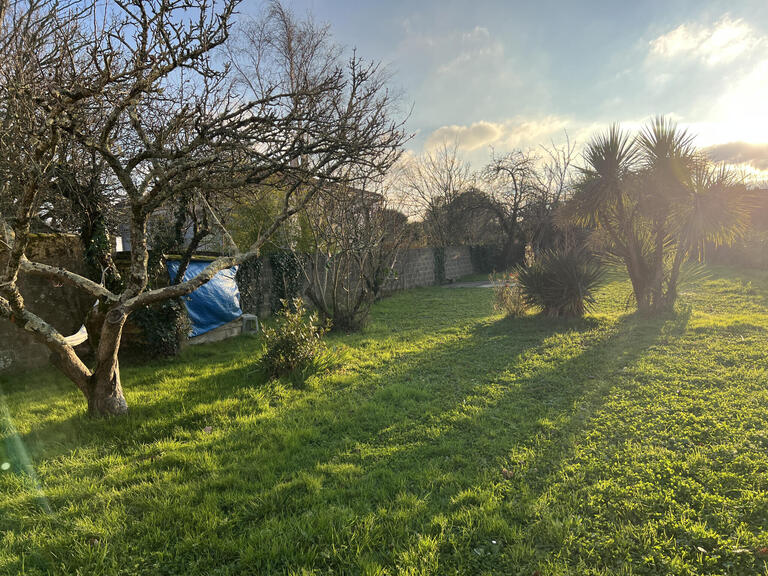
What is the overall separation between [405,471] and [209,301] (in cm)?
594

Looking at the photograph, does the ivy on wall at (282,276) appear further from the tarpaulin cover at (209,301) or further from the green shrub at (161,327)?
the green shrub at (161,327)

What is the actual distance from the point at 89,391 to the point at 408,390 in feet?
11.4

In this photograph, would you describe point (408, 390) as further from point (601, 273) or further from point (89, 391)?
point (601, 273)

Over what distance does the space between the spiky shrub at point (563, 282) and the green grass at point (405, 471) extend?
2693 mm

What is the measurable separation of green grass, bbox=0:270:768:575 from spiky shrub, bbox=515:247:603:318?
2693 mm

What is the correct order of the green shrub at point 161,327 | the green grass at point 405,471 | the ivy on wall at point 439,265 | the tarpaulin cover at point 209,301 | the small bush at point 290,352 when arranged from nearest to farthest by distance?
the green grass at point 405,471 < the small bush at point 290,352 < the green shrub at point 161,327 < the tarpaulin cover at point 209,301 < the ivy on wall at point 439,265

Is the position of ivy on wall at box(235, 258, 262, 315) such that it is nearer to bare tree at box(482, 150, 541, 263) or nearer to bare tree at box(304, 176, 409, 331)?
bare tree at box(304, 176, 409, 331)

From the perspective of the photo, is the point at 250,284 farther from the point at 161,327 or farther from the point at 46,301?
the point at 46,301

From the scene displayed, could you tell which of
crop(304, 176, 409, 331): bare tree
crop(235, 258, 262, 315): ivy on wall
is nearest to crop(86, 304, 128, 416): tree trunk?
crop(304, 176, 409, 331): bare tree

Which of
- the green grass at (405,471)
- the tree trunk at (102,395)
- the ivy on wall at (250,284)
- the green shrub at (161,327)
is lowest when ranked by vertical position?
the green grass at (405,471)

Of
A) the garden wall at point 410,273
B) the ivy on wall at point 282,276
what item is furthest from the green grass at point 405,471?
the ivy on wall at point 282,276

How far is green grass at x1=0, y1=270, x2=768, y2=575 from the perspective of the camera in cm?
213

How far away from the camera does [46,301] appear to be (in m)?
5.86

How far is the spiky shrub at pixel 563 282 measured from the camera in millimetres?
8250
